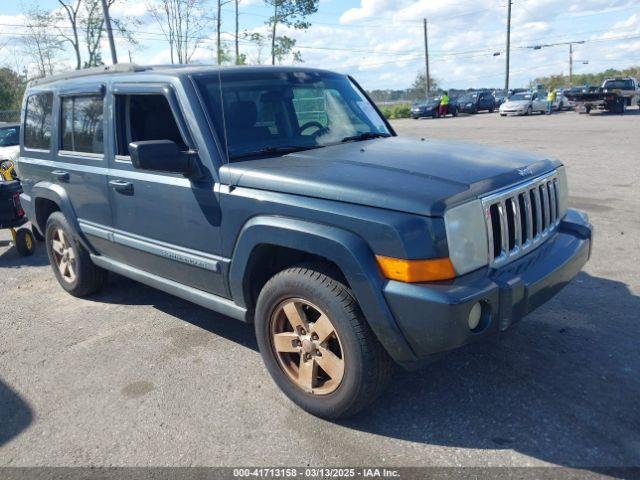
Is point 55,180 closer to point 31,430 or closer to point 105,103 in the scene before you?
point 105,103

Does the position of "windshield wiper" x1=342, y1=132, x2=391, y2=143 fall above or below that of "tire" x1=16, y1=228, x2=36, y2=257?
above

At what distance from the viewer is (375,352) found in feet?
9.62

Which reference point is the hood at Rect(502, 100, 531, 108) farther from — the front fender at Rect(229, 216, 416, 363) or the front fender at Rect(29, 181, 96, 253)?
the front fender at Rect(229, 216, 416, 363)

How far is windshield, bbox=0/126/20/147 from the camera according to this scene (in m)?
12.1

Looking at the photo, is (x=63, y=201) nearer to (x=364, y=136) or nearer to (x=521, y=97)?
(x=364, y=136)

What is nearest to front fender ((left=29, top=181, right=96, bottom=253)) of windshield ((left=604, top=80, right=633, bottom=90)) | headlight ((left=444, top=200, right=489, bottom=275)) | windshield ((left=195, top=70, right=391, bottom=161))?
windshield ((left=195, top=70, right=391, bottom=161))

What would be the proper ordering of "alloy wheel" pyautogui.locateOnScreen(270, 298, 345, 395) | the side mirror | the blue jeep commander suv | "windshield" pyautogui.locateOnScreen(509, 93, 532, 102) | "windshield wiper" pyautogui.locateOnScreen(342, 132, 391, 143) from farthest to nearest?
"windshield" pyautogui.locateOnScreen(509, 93, 532, 102)
"windshield wiper" pyautogui.locateOnScreen(342, 132, 391, 143)
the side mirror
"alloy wheel" pyautogui.locateOnScreen(270, 298, 345, 395)
the blue jeep commander suv

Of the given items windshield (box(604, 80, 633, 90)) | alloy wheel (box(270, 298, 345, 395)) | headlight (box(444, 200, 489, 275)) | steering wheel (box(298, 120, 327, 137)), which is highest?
windshield (box(604, 80, 633, 90))

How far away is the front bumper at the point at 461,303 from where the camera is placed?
2617 mm

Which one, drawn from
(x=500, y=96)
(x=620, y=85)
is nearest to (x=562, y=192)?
(x=620, y=85)

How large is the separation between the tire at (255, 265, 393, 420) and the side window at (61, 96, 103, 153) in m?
2.14

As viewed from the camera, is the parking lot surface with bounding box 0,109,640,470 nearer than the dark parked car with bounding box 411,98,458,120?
Yes

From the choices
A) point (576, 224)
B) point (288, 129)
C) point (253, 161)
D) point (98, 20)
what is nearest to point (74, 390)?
point (253, 161)

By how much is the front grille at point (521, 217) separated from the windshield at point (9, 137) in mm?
11591
